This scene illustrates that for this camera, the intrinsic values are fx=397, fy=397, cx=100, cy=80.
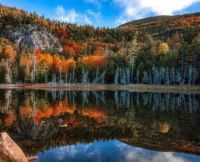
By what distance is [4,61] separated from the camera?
522 feet

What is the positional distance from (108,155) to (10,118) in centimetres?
2276

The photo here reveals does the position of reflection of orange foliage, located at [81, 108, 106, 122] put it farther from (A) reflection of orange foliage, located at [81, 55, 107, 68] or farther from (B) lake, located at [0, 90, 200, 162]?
(A) reflection of orange foliage, located at [81, 55, 107, 68]

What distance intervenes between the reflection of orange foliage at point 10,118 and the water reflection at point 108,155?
14.5 meters

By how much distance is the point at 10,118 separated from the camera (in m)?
46.2

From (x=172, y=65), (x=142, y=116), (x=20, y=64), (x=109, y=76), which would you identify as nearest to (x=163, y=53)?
(x=172, y=65)

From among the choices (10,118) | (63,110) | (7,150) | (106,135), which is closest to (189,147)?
(106,135)

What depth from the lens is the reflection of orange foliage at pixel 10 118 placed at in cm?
4188

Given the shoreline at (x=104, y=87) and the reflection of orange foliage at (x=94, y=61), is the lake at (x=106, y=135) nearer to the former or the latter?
the shoreline at (x=104, y=87)

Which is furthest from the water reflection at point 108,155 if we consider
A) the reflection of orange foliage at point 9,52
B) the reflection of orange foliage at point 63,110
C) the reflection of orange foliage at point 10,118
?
the reflection of orange foliage at point 9,52

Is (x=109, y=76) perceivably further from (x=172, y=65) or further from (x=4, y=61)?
(x=4, y=61)

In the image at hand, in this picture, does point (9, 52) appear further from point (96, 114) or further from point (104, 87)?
point (96, 114)

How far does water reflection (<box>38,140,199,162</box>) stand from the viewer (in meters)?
25.0

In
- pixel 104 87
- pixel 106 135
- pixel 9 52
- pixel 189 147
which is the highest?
pixel 9 52

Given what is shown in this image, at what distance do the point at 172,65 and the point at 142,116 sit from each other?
8918 centimetres
